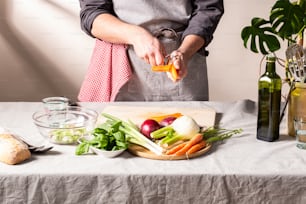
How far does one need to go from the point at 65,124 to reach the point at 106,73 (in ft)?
1.92

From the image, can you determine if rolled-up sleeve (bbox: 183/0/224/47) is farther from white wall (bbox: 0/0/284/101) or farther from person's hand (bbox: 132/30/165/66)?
white wall (bbox: 0/0/284/101)

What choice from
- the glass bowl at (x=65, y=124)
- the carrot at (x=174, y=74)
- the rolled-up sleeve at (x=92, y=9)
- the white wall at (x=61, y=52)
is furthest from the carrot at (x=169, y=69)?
the white wall at (x=61, y=52)

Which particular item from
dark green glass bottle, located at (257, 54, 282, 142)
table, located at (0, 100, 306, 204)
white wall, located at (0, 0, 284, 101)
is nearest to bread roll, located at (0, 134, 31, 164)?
table, located at (0, 100, 306, 204)

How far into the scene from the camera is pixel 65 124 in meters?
1.89

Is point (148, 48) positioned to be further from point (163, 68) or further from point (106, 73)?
point (106, 73)

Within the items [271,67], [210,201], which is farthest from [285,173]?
[271,67]

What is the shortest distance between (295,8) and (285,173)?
2.14 feet

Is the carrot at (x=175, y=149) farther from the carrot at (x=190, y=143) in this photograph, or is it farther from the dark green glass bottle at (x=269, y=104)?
the dark green glass bottle at (x=269, y=104)

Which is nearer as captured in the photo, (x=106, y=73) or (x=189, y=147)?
(x=189, y=147)

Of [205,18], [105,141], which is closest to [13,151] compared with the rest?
[105,141]

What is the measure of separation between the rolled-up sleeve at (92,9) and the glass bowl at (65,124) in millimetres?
515

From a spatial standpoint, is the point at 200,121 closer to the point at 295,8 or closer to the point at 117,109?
the point at 117,109

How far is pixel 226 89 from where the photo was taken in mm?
3637

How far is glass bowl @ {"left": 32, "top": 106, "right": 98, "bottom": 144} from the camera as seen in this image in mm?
1804
